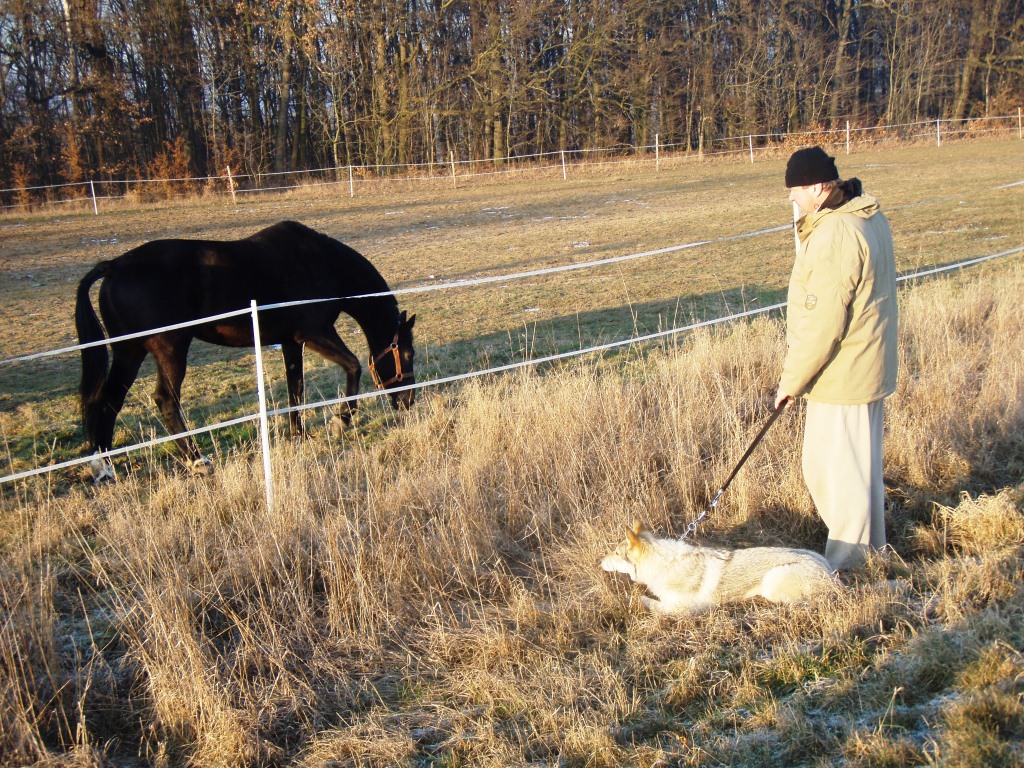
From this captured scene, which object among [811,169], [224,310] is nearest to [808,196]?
[811,169]

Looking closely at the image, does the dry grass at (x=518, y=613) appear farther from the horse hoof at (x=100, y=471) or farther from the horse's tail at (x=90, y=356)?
the horse's tail at (x=90, y=356)

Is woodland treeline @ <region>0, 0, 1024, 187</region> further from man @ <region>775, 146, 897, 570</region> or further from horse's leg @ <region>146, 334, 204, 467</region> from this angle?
man @ <region>775, 146, 897, 570</region>

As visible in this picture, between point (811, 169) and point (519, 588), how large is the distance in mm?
2252

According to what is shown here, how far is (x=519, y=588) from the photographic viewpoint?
375 centimetres

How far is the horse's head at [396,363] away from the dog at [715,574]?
141 inches

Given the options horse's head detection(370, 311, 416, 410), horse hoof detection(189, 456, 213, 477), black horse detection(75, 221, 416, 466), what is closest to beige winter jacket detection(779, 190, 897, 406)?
black horse detection(75, 221, 416, 466)

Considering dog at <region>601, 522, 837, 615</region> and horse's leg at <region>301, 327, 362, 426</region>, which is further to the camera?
horse's leg at <region>301, 327, 362, 426</region>

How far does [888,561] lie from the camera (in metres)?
3.71

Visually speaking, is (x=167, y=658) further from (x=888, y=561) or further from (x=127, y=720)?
(x=888, y=561)

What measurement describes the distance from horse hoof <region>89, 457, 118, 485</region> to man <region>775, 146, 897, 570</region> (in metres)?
4.34

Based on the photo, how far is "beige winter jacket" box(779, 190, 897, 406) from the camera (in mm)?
3357

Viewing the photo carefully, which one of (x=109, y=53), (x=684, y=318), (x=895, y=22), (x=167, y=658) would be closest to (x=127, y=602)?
(x=167, y=658)

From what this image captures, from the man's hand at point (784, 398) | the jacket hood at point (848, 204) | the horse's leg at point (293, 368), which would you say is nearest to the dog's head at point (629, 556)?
the man's hand at point (784, 398)

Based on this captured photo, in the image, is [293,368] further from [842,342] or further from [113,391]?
[842,342]
